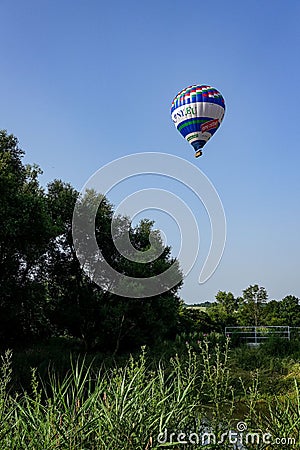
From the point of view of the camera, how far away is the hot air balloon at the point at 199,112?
1138 cm

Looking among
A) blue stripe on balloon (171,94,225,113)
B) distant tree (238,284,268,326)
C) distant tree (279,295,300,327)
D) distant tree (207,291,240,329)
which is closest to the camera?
blue stripe on balloon (171,94,225,113)

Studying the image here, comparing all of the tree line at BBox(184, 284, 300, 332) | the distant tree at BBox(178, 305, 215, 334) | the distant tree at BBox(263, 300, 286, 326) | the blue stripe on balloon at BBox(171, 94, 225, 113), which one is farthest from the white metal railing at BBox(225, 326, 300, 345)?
the blue stripe on balloon at BBox(171, 94, 225, 113)

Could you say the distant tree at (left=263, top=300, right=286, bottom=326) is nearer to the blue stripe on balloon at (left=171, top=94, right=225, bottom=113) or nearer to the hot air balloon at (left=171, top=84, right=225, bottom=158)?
the hot air balloon at (left=171, top=84, right=225, bottom=158)

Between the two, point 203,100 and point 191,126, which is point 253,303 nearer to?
point 191,126

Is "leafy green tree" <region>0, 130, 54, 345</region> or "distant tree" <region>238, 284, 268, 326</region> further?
"distant tree" <region>238, 284, 268, 326</region>

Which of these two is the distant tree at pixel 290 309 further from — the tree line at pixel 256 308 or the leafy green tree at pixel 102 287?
the leafy green tree at pixel 102 287

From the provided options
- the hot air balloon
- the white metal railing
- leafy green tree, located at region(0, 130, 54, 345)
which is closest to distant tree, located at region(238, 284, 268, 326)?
the white metal railing

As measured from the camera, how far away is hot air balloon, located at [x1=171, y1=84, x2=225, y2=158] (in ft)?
37.3

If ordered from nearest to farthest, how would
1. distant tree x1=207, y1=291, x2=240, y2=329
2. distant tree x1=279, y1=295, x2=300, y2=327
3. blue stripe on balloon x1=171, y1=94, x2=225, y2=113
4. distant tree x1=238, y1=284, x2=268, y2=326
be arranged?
1. blue stripe on balloon x1=171, y1=94, x2=225, y2=113
2. distant tree x1=207, y1=291, x2=240, y2=329
3. distant tree x1=279, y1=295, x2=300, y2=327
4. distant tree x1=238, y1=284, x2=268, y2=326

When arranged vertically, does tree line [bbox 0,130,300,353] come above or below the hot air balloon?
below

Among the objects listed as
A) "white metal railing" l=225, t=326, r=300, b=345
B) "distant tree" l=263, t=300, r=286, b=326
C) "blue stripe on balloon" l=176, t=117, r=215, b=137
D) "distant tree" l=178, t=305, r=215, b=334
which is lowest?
"white metal railing" l=225, t=326, r=300, b=345

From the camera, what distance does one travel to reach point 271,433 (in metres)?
2.12

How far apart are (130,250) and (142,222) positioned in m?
0.99

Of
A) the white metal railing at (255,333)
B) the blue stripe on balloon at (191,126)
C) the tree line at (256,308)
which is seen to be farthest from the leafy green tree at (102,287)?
the tree line at (256,308)
